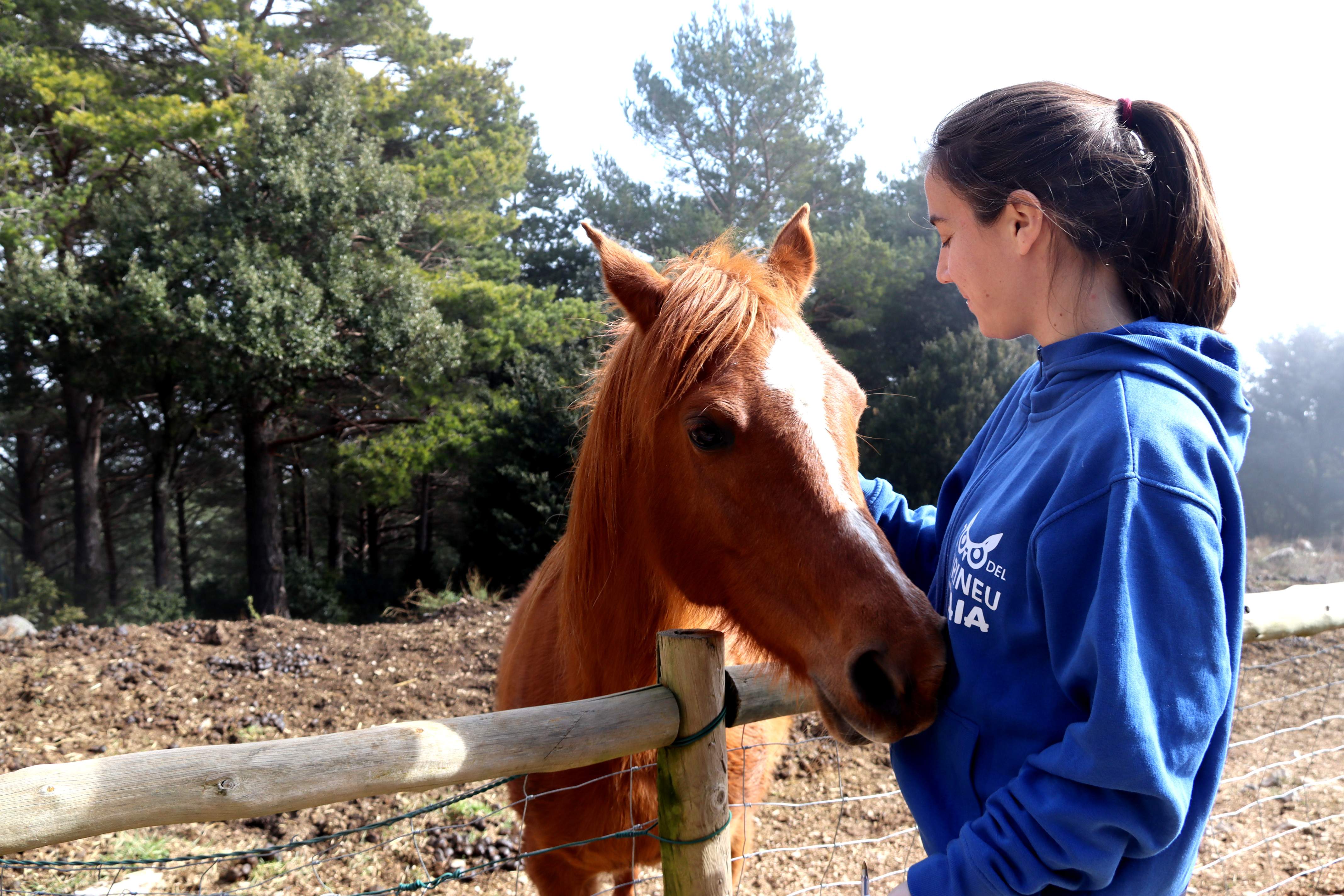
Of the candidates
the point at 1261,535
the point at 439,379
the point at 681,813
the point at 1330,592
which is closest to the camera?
the point at 681,813

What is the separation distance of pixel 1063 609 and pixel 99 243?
48.7 ft

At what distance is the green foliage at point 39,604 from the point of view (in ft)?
38.3

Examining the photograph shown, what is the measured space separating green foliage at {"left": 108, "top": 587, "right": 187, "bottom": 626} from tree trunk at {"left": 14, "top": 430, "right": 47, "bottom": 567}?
4.73 metres

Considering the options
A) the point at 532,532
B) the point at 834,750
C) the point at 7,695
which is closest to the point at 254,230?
the point at 532,532

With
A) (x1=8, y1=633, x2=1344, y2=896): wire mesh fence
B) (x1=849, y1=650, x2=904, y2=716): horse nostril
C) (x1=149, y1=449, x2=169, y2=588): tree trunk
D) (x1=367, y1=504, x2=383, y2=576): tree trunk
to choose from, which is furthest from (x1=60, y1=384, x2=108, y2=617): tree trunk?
(x1=849, y1=650, x2=904, y2=716): horse nostril

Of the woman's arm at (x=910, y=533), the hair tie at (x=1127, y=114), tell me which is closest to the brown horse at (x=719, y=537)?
the woman's arm at (x=910, y=533)

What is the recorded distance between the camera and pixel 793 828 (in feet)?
14.0

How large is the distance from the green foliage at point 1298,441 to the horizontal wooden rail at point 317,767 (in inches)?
1087

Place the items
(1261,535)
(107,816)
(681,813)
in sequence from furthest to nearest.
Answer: (1261,535)
(681,813)
(107,816)

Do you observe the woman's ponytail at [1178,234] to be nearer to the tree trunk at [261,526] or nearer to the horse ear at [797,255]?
the horse ear at [797,255]

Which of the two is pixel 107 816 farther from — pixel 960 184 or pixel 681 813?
pixel 960 184

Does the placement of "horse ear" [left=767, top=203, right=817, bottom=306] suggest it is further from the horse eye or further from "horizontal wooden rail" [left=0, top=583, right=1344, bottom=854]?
"horizontal wooden rail" [left=0, top=583, right=1344, bottom=854]

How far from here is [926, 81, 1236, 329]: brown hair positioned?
110 centimetres

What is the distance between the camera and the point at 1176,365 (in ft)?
3.35
